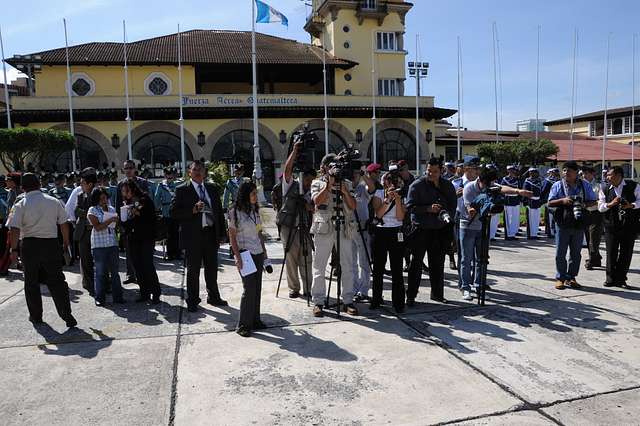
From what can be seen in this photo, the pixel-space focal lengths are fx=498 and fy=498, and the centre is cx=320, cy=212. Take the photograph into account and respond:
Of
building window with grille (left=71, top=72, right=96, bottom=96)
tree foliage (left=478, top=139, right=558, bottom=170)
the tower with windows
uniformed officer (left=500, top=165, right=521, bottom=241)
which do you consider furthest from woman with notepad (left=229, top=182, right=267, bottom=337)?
tree foliage (left=478, top=139, right=558, bottom=170)

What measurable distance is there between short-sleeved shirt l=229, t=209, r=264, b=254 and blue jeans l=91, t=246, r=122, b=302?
2462mm

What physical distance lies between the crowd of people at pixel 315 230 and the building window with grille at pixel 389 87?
95.6 ft

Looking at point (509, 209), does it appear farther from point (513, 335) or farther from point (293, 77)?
point (293, 77)

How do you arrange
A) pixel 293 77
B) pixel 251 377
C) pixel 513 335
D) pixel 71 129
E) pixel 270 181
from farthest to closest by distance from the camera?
pixel 293 77, pixel 270 181, pixel 71 129, pixel 513 335, pixel 251 377

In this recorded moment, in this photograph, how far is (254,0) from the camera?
24.0 meters

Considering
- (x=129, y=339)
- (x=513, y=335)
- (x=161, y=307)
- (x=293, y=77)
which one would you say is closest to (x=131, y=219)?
(x=161, y=307)

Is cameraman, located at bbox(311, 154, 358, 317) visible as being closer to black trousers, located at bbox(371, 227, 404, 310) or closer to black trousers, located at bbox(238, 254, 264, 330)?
black trousers, located at bbox(371, 227, 404, 310)

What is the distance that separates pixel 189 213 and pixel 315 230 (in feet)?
5.71

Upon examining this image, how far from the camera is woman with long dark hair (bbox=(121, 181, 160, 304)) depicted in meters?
6.95

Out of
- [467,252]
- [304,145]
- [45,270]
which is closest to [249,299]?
[304,145]

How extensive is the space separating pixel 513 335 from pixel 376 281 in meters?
1.76

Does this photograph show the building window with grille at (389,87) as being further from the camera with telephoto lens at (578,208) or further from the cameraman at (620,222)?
the camera with telephoto lens at (578,208)

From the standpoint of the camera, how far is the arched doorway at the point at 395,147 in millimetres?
31609

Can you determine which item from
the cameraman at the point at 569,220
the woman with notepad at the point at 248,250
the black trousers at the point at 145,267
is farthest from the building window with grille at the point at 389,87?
the woman with notepad at the point at 248,250
